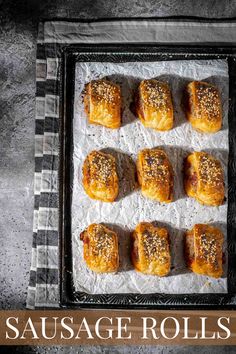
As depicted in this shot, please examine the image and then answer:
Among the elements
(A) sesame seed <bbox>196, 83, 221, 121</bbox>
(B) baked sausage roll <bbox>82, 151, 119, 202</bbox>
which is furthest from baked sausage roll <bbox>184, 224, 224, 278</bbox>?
(A) sesame seed <bbox>196, 83, 221, 121</bbox>

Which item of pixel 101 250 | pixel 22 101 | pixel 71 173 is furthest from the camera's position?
pixel 22 101

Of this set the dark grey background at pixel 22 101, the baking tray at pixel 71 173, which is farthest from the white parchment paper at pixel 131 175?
the dark grey background at pixel 22 101

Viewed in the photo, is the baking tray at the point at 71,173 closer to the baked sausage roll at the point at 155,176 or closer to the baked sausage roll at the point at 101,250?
the baked sausage roll at the point at 101,250

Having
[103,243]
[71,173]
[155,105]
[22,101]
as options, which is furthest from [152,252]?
[22,101]

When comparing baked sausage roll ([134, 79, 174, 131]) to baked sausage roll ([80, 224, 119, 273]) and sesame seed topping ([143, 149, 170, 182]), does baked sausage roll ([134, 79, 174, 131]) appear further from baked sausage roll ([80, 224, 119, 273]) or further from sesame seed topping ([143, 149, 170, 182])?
baked sausage roll ([80, 224, 119, 273])

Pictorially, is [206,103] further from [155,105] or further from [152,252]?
[152,252]

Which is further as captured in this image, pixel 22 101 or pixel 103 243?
pixel 22 101
